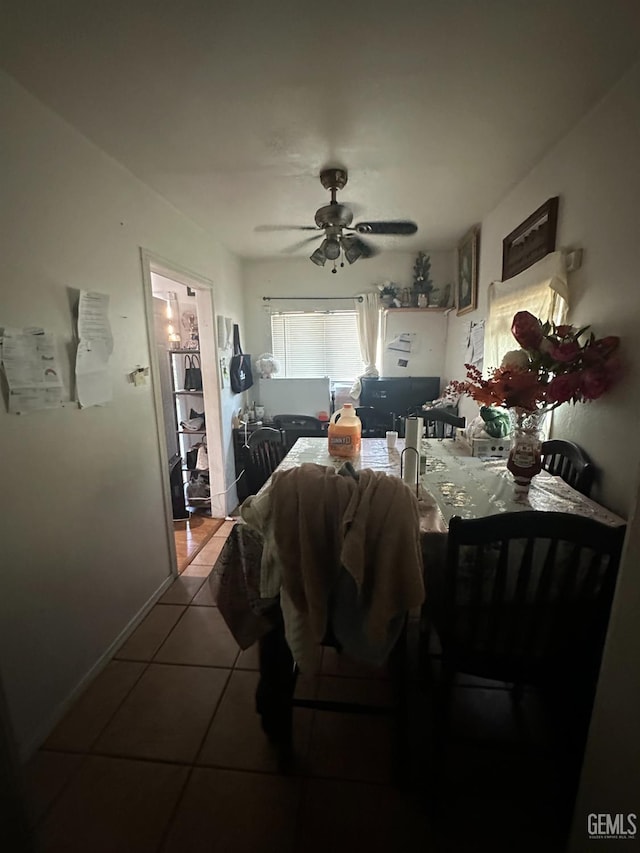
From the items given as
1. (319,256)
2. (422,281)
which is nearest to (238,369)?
(319,256)

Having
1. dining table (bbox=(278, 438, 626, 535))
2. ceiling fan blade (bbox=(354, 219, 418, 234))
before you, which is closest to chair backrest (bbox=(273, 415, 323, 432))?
dining table (bbox=(278, 438, 626, 535))

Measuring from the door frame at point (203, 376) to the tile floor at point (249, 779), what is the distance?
0.98 metres

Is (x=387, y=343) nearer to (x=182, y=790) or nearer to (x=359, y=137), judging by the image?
(x=359, y=137)

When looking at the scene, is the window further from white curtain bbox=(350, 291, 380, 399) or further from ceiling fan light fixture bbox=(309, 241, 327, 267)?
ceiling fan light fixture bbox=(309, 241, 327, 267)

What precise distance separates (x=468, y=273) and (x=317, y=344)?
1.59m

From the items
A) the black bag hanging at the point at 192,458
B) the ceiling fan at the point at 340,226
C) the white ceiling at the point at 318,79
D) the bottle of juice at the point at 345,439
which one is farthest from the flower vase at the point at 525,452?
the black bag hanging at the point at 192,458

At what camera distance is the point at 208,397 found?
3109 millimetres

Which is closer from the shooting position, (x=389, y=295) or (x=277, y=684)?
(x=277, y=684)

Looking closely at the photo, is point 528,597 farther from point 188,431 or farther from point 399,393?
point 188,431

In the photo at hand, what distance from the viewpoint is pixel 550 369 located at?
1.40 m

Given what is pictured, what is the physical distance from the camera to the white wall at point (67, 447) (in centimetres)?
127

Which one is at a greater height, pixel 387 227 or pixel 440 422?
pixel 387 227

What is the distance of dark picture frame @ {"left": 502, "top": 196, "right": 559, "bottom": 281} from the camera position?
5.75 feet

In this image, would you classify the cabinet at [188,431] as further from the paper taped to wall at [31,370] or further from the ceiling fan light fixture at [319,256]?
the paper taped to wall at [31,370]
